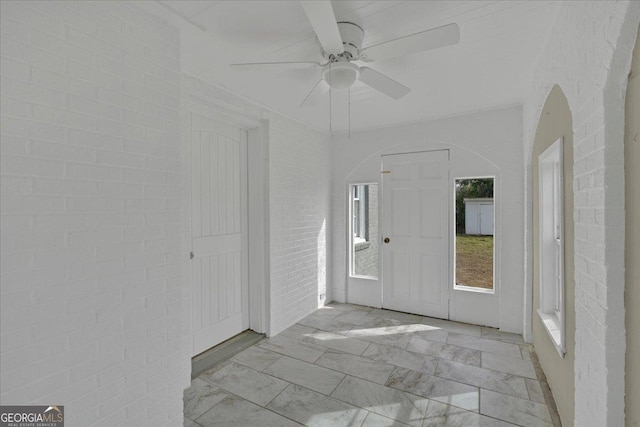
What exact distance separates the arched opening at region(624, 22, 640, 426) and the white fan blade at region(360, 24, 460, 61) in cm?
69

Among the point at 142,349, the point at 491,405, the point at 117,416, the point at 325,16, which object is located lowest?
the point at 491,405

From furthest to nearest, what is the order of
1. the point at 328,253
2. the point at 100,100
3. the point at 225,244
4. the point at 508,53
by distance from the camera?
the point at 328,253
the point at 225,244
the point at 508,53
the point at 100,100

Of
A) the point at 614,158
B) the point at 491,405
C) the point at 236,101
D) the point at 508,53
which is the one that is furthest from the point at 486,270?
the point at 236,101

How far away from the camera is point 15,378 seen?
1.22 meters

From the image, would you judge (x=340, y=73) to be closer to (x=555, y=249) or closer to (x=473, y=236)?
(x=555, y=249)

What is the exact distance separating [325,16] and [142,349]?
6.33ft

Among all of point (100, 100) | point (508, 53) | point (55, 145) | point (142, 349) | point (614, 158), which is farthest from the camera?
point (508, 53)

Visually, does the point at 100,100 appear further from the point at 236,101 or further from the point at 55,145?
the point at 236,101

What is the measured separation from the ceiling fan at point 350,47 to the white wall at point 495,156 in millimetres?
1791

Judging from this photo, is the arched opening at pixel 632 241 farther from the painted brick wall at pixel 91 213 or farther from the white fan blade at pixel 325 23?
the painted brick wall at pixel 91 213

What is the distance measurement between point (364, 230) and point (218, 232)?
6.87 ft

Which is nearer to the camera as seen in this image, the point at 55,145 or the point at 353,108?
the point at 55,145

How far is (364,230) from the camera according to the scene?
4.30m

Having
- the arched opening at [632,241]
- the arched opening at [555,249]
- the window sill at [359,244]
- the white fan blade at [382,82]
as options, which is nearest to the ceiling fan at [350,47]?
the white fan blade at [382,82]
